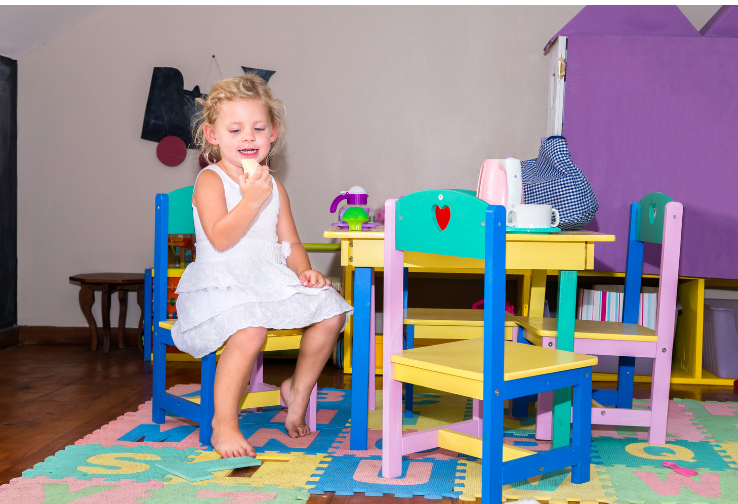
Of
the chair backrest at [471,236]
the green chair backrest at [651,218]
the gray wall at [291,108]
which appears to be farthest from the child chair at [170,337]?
the gray wall at [291,108]

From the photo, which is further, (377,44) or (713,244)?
(377,44)

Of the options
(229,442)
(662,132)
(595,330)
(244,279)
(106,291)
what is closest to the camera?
(229,442)

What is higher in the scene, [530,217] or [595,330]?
[530,217]

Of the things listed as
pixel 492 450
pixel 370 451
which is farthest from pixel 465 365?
pixel 370 451

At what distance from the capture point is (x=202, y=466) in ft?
5.63

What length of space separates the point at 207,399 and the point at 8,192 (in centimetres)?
226

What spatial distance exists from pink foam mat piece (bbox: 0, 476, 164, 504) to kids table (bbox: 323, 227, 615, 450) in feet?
1.87

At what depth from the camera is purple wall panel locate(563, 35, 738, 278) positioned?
9.45 feet

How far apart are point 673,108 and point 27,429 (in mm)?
2676

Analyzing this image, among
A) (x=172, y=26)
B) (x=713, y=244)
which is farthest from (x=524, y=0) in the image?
(x=172, y=26)

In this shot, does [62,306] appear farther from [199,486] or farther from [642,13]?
[642,13]

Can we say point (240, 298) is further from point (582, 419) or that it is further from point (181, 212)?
point (582, 419)

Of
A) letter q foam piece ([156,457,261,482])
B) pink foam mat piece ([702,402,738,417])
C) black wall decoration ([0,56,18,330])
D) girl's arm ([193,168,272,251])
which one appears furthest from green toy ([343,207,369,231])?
black wall decoration ([0,56,18,330])

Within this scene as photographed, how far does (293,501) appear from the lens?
152cm
